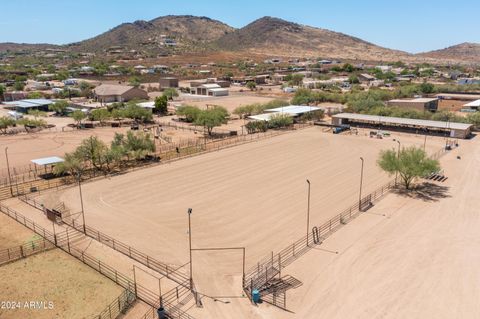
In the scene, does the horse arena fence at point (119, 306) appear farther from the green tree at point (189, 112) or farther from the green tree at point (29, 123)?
the green tree at point (29, 123)

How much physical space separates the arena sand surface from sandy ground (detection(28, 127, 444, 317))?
80 millimetres

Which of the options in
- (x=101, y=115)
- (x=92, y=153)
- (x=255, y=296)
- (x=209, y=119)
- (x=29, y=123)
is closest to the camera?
(x=255, y=296)

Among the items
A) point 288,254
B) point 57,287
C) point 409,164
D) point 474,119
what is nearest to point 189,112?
point 409,164

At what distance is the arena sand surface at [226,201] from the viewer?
29.1m

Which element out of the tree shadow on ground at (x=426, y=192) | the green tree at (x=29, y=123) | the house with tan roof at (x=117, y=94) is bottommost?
the tree shadow on ground at (x=426, y=192)

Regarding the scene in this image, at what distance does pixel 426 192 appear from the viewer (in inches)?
1592

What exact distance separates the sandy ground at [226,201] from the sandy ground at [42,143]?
1779 centimetres

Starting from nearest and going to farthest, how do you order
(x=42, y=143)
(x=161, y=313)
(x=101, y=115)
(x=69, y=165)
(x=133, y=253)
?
(x=161, y=313), (x=133, y=253), (x=69, y=165), (x=42, y=143), (x=101, y=115)

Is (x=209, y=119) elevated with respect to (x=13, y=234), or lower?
elevated

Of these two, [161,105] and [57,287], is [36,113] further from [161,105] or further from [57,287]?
[57,287]

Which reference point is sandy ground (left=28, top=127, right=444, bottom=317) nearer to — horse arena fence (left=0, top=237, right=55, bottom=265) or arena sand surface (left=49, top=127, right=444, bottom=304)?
arena sand surface (left=49, top=127, right=444, bottom=304)

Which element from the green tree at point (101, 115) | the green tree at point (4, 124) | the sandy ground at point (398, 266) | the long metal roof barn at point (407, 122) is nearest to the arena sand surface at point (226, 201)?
the sandy ground at point (398, 266)

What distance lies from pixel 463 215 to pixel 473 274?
10532 mm

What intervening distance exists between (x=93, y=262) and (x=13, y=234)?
31.4 feet
